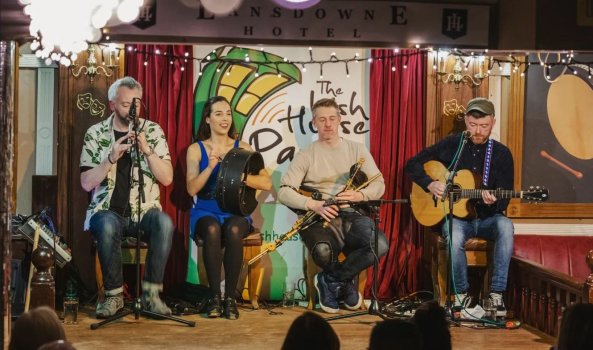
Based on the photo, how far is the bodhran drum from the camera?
22.5ft

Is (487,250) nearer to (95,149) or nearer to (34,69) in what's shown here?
(95,149)

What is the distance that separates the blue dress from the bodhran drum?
5.6 inches

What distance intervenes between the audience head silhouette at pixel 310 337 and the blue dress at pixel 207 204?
148 inches

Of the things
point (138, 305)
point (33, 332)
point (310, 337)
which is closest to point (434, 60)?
point (138, 305)

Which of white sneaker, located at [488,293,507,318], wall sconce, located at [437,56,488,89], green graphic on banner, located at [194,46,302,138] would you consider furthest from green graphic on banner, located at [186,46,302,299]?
white sneaker, located at [488,293,507,318]

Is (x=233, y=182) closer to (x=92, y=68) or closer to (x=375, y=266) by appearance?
(x=375, y=266)

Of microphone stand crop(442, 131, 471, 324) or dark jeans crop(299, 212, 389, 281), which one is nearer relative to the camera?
microphone stand crop(442, 131, 471, 324)

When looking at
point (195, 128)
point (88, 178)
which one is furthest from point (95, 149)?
point (195, 128)

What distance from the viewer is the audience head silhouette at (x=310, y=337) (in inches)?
128

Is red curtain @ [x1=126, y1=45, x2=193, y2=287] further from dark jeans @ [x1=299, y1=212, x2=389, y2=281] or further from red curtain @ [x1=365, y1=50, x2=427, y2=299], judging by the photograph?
red curtain @ [x1=365, y1=50, x2=427, y2=299]

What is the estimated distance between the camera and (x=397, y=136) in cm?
780

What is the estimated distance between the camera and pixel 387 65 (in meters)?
7.80

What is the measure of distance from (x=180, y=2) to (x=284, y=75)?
→ 1.38 metres

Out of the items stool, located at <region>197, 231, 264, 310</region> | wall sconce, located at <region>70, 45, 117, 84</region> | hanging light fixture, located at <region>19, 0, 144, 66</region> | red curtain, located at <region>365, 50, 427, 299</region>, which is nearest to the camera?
hanging light fixture, located at <region>19, 0, 144, 66</region>
